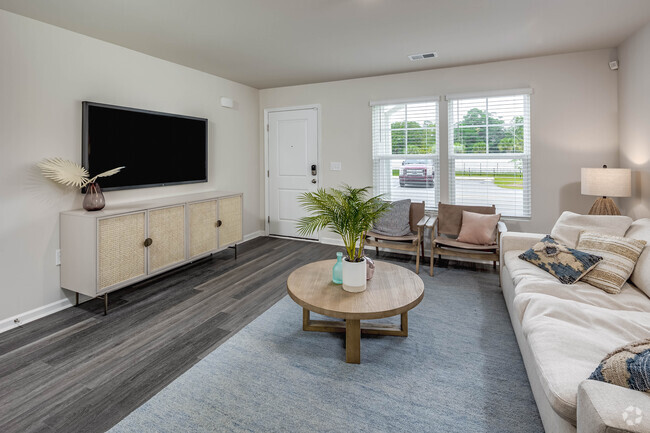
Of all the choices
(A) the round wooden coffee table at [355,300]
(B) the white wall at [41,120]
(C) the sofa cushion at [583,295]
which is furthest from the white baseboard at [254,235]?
(C) the sofa cushion at [583,295]

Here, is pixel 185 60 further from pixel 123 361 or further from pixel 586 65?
pixel 586 65

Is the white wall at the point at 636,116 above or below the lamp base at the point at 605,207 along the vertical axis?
above

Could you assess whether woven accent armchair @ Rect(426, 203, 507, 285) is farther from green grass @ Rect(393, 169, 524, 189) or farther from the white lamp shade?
the white lamp shade

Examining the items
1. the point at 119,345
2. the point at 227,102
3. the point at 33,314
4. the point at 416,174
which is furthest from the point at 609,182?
the point at 33,314

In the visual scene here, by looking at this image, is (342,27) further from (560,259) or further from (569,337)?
(569,337)

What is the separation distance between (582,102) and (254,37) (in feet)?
11.6

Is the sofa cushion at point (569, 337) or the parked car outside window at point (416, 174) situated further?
the parked car outside window at point (416, 174)

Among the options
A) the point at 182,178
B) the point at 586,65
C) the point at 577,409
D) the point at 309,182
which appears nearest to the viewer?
the point at 577,409

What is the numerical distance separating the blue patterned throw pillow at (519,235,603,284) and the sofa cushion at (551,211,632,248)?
0.13 metres

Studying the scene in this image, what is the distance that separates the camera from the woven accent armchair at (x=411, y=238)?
12.5 ft

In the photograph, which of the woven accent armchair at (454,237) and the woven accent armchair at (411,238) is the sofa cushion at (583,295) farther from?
the woven accent armchair at (411,238)

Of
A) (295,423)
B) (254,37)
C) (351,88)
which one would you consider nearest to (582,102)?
(351,88)

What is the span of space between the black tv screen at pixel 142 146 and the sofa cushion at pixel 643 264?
166 inches

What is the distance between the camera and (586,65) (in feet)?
12.2
